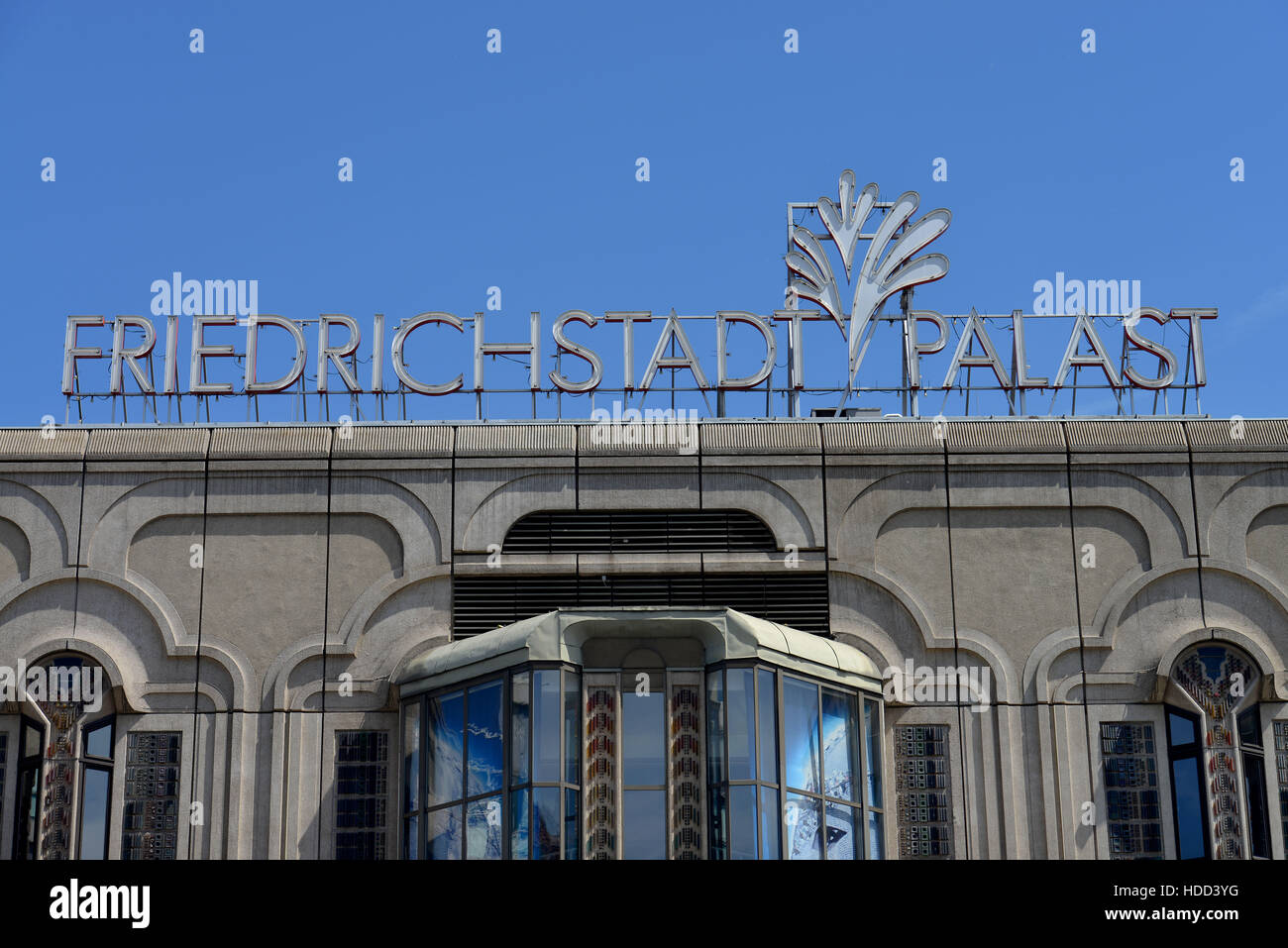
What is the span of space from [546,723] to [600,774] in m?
1.35

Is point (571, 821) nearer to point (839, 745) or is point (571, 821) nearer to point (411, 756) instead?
point (411, 756)

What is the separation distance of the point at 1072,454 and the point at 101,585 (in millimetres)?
19510

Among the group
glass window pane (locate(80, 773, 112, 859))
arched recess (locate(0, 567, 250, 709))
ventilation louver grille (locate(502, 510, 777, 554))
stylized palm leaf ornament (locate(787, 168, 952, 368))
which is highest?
stylized palm leaf ornament (locate(787, 168, 952, 368))

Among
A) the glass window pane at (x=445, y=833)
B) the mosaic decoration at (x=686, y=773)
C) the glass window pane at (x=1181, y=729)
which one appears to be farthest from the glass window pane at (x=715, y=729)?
the glass window pane at (x=1181, y=729)

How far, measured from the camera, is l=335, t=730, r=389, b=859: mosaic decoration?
1342 inches

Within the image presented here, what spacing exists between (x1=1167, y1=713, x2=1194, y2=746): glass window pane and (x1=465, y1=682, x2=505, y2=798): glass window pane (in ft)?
43.2

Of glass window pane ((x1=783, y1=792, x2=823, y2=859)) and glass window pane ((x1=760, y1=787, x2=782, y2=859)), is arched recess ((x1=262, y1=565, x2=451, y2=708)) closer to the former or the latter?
glass window pane ((x1=760, y1=787, x2=782, y2=859))

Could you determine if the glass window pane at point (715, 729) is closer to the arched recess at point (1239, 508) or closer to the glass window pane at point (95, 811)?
the arched recess at point (1239, 508)

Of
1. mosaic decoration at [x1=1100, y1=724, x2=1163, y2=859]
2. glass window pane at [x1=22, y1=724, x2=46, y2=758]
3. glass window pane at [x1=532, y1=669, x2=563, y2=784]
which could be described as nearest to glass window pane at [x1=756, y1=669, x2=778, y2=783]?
glass window pane at [x1=532, y1=669, x2=563, y2=784]

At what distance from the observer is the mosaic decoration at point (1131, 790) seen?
3428cm

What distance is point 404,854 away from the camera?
3316cm

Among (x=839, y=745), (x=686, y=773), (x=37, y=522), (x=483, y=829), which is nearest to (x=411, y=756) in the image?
(x=483, y=829)

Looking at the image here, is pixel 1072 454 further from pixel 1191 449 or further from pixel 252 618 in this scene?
pixel 252 618

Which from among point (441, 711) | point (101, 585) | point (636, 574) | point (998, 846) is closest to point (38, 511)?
point (101, 585)
